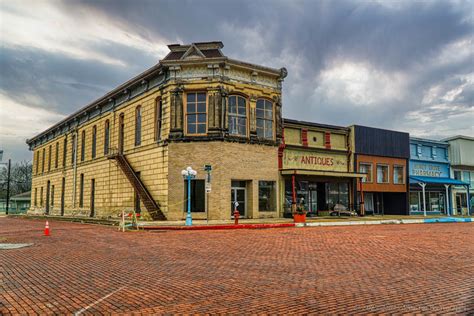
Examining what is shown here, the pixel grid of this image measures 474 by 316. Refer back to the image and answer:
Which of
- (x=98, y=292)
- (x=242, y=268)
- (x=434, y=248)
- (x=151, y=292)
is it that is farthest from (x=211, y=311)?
(x=434, y=248)

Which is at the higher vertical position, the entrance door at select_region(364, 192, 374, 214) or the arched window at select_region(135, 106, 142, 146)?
the arched window at select_region(135, 106, 142, 146)

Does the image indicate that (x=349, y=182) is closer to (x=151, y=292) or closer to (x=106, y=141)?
(x=106, y=141)

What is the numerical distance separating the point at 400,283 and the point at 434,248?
6035 millimetres

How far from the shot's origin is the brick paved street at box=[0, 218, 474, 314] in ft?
19.1

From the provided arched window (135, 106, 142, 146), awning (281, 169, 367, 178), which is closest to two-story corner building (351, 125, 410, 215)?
awning (281, 169, 367, 178)

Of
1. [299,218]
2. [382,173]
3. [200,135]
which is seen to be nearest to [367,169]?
[382,173]

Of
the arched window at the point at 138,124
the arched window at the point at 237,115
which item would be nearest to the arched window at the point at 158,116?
the arched window at the point at 138,124

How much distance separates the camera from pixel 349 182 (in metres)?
33.2

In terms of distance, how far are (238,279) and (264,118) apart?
2133 centimetres

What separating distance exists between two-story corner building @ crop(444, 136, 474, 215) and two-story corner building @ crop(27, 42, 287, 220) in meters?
23.5

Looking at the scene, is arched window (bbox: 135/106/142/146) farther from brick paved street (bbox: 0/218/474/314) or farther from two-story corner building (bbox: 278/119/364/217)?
brick paved street (bbox: 0/218/474/314)

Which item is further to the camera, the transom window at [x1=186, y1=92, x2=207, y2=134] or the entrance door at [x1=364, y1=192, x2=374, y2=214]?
the entrance door at [x1=364, y1=192, x2=374, y2=214]

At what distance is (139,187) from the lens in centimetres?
2752

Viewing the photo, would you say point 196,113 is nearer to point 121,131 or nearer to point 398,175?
point 121,131
